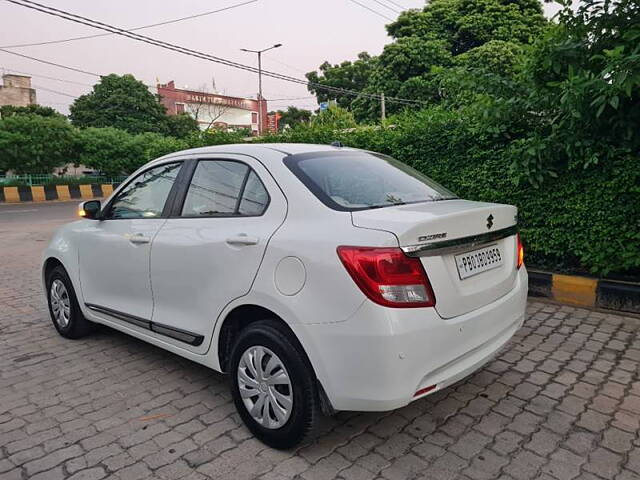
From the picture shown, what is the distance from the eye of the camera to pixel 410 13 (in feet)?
84.0

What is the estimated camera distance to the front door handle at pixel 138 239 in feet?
10.3

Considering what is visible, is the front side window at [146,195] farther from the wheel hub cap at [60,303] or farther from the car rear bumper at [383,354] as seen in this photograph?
the car rear bumper at [383,354]

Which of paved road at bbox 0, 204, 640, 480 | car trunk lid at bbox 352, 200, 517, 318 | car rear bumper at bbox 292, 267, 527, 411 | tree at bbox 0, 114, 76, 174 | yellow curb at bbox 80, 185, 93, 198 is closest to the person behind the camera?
car rear bumper at bbox 292, 267, 527, 411

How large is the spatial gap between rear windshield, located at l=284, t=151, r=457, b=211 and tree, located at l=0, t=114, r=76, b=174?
21029 millimetres

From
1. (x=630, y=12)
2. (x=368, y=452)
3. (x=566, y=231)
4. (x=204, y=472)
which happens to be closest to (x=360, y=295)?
(x=368, y=452)

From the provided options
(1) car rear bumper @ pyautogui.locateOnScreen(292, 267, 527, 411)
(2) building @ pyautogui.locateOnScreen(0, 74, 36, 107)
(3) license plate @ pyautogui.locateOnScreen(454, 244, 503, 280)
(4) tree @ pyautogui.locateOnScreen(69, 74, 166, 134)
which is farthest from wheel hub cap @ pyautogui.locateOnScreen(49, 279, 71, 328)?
(2) building @ pyautogui.locateOnScreen(0, 74, 36, 107)

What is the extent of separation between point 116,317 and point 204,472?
1614mm

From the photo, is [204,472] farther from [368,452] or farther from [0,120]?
[0,120]

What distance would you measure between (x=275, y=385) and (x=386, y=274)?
84 centimetres

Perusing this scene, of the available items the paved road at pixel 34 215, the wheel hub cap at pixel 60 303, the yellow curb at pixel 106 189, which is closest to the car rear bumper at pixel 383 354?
the wheel hub cap at pixel 60 303

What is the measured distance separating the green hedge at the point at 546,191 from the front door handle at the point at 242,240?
3.58m

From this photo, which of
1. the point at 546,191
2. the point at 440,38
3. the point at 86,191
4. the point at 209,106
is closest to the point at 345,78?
the point at 440,38

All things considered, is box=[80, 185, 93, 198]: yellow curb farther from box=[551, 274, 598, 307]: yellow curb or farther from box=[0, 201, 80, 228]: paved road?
box=[551, 274, 598, 307]: yellow curb

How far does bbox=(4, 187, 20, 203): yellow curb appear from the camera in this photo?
19.6 metres
